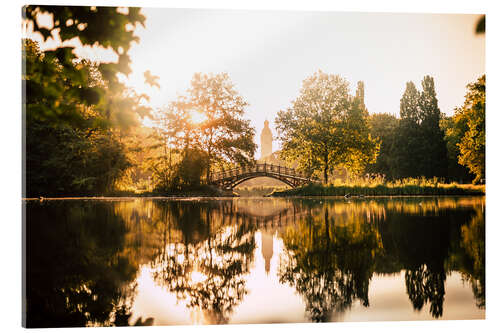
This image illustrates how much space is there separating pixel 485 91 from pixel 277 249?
14.5ft

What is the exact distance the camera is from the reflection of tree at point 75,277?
383 cm

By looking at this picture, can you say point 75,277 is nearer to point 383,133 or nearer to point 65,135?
point 65,135

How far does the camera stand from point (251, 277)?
444cm

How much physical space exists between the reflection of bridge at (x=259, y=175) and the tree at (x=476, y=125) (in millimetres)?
10383

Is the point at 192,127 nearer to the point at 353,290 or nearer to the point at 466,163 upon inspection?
the point at 466,163

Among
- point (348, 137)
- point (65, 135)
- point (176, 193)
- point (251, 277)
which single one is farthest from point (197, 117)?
point (251, 277)

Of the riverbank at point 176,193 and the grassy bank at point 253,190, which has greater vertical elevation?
the riverbank at point 176,193

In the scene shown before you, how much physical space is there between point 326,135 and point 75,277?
13478 millimetres

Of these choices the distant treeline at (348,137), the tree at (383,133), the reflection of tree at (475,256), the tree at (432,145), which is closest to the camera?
the reflection of tree at (475,256)

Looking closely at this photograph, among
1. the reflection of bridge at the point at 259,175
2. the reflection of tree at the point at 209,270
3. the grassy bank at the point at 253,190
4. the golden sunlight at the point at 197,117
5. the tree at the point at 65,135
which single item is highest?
the golden sunlight at the point at 197,117

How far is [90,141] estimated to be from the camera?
12.9 m

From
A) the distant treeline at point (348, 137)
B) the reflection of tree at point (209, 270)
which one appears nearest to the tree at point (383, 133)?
the distant treeline at point (348, 137)

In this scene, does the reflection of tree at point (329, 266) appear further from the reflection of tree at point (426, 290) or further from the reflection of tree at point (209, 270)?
the reflection of tree at point (209, 270)

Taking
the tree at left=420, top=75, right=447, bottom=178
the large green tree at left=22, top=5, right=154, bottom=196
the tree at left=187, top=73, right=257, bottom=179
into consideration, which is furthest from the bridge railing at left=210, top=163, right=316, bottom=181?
the large green tree at left=22, top=5, right=154, bottom=196
